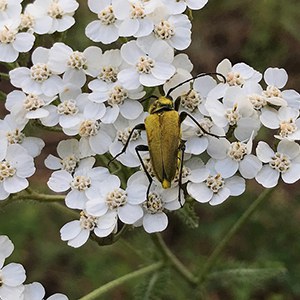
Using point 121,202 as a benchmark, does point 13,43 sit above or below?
above

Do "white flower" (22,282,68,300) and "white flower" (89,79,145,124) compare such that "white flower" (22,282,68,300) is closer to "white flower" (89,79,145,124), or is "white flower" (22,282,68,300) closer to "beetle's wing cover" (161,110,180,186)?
"beetle's wing cover" (161,110,180,186)

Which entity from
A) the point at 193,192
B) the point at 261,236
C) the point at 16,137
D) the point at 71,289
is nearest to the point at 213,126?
the point at 193,192

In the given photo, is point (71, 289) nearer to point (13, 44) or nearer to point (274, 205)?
point (274, 205)

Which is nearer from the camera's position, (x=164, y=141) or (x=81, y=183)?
(x=164, y=141)

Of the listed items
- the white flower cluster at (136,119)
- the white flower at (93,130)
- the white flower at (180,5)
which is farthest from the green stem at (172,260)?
the white flower at (180,5)

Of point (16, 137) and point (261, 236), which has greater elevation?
point (16, 137)

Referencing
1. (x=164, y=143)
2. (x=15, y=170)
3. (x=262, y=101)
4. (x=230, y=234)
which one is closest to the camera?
(x=164, y=143)

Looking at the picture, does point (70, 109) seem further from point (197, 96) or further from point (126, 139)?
point (197, 96)

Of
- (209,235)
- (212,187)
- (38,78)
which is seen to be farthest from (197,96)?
(209,235)
